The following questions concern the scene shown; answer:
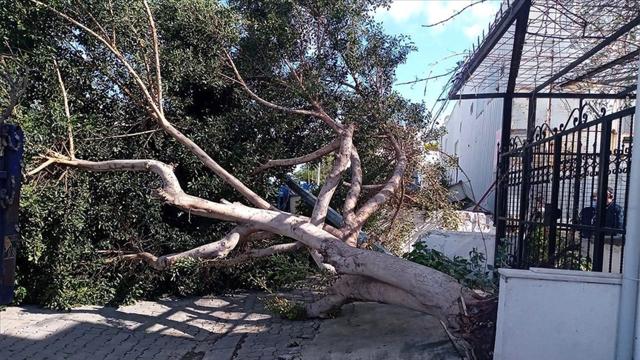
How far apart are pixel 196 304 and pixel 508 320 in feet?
18.2

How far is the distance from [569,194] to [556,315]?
170cm

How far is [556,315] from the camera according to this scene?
402 cm

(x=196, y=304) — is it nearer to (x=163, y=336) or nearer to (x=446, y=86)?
(x=163, y=336)

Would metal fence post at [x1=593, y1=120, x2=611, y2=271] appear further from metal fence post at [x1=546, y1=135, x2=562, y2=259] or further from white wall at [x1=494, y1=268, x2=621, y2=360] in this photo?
metal fence post at [x1=546, y1=135, x2=562, y2=259]

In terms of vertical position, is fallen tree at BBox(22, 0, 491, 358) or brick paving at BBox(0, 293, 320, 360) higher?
fallen tree at BBox(22, 0, 491, 358)

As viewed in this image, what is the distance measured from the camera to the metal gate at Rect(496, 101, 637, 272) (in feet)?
14.2

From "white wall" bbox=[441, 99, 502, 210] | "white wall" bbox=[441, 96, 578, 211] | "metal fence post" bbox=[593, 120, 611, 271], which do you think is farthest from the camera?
"white wall" bbox=[441, 99, 502, 210]

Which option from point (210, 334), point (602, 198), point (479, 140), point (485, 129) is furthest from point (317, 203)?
point (479, 140)

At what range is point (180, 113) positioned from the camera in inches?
338

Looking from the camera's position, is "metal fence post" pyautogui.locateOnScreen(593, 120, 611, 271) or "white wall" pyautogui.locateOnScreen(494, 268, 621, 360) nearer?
"white wall" pyautogui.locateOnScreen(494, 268, 621, 360)

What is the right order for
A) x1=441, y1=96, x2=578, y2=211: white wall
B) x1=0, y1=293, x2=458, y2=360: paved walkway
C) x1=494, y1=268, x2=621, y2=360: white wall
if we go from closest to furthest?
x1=494, y1=268, x2=621, y2=360: white wall, x1=0, y1=293, x2=458, y2=360: paved walkway, x1=441, y1=96, x2=578, y2=211: white wall

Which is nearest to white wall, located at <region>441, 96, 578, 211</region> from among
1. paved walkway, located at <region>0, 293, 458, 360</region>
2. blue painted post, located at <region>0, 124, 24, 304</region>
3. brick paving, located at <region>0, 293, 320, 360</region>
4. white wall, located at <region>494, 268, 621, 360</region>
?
paved walkway, located at <region>0, 293, 458, 360</region>

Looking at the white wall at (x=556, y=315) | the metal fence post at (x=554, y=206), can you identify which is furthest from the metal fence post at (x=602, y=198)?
the metal fence post at (x=554, y=206)

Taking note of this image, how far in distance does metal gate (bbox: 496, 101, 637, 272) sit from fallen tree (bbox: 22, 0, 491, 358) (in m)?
0.99
